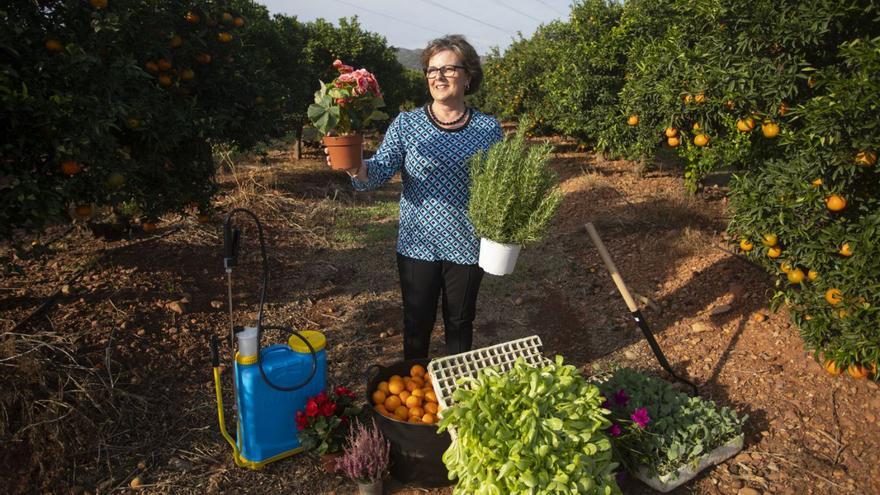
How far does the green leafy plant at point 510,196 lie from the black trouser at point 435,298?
42 centimetres

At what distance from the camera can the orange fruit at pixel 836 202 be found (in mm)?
2949

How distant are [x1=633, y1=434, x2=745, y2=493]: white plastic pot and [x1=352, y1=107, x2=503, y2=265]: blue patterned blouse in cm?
146

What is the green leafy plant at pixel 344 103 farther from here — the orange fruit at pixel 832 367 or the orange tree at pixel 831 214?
the orange fruit at pixel 832 367

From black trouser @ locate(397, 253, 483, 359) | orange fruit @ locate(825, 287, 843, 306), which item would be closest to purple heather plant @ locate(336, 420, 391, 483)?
black trouser @ locate(397, 253, 483, 359)

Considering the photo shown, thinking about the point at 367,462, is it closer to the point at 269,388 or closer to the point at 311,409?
the point at 311,409

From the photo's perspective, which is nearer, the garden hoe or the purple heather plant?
the purple heather plant

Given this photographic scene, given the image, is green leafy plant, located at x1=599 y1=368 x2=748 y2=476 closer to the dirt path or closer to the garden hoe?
the dirt path

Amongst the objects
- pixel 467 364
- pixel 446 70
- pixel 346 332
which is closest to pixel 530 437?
pixel 467 364

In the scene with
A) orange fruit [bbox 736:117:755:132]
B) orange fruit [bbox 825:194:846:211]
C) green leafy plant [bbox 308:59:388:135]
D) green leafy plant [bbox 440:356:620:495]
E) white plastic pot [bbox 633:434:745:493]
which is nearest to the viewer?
green leafy plant [bbox 440:356:620:495]

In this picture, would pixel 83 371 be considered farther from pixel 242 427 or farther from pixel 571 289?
pixel 571 289

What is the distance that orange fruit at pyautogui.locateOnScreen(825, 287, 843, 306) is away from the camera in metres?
3.01

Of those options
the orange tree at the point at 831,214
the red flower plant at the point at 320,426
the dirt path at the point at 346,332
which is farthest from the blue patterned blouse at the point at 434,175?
the orange tree at the point at 831,214

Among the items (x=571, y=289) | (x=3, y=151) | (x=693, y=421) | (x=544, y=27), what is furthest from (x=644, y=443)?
(x=544, y=27)

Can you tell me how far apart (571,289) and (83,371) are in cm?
430
